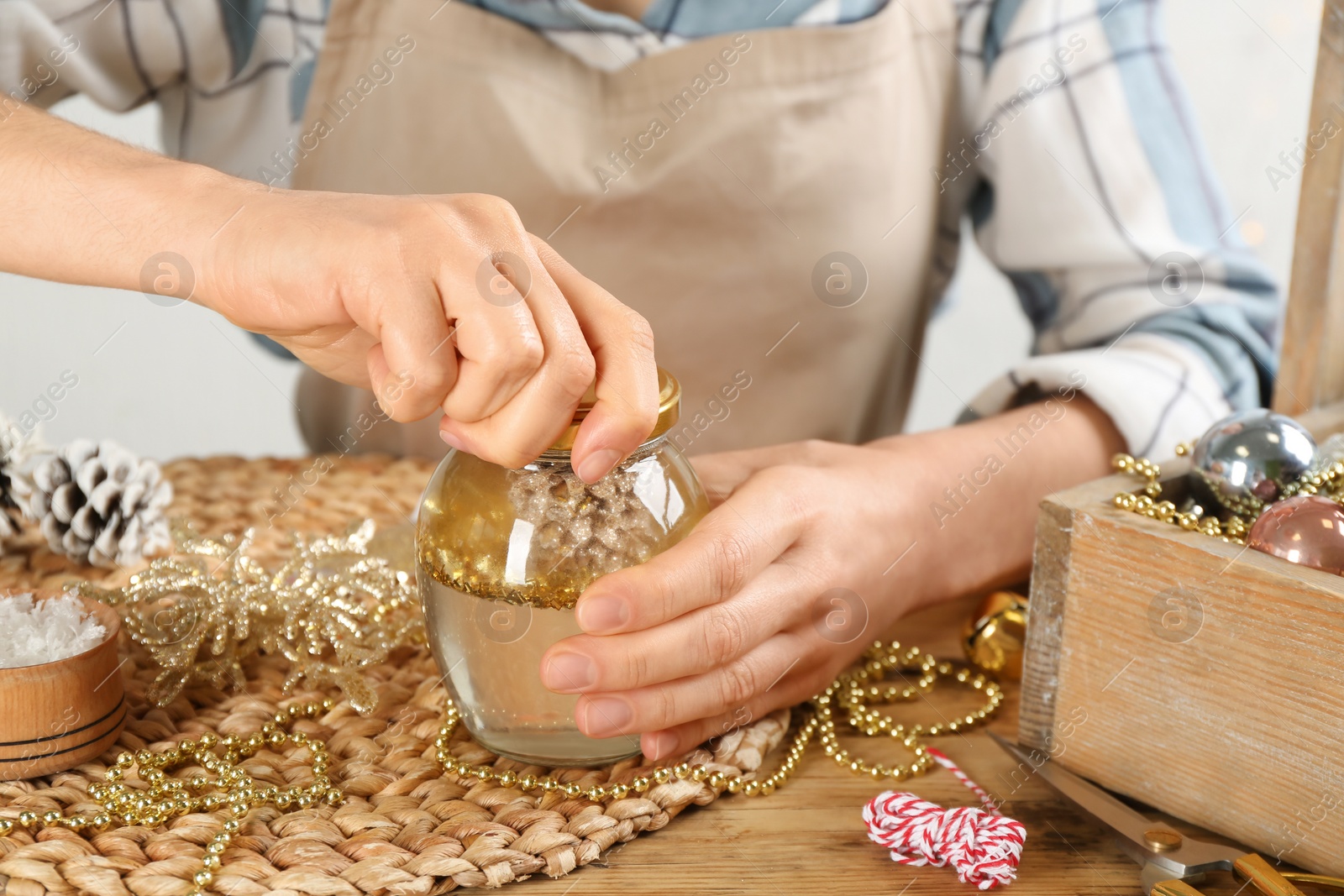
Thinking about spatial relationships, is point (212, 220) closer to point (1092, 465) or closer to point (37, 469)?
point (37, 469)

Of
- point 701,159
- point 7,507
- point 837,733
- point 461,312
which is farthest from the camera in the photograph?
point 701,159

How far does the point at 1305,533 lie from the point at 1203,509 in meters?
0.10

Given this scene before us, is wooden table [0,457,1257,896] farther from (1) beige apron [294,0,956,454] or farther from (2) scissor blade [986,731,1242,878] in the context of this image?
(1) beige apron [294,0,956,454]

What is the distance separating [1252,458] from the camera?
432mm

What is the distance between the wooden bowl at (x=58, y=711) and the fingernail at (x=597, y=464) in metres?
0.19

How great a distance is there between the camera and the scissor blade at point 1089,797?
37cm

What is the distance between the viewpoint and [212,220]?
1.28 feet

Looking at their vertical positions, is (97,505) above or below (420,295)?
below

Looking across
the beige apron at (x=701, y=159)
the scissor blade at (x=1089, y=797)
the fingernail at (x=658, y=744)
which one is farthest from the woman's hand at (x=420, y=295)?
the beige apron at (x=701, y=159)

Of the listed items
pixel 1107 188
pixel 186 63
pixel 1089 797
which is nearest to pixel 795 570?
pixel 1089 797

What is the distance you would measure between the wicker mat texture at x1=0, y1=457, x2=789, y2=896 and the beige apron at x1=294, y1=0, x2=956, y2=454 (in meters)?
0.36

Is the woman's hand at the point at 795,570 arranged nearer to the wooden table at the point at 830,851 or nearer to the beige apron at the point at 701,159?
the wooden table at the point at 830,851

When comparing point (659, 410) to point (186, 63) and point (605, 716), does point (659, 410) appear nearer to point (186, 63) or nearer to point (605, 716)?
point (605, 716)

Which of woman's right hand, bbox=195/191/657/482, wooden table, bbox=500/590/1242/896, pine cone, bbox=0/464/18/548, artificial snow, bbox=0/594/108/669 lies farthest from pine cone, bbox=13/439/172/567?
wooden table, bbox=500/590/1242/896
